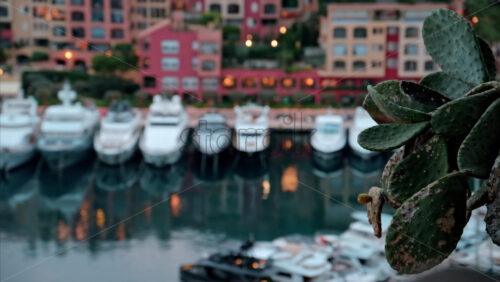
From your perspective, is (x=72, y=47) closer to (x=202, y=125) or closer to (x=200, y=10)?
(x=200, y=10)

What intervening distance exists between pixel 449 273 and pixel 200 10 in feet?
31.7

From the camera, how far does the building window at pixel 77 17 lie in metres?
10.0

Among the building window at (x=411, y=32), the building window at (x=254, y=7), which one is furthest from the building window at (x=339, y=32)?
the building window at (x=254, y=7)

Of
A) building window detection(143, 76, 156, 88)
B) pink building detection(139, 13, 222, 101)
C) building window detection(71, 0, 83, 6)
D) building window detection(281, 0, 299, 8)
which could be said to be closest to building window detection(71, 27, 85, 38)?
building window detection(71, 0, 83, 6)

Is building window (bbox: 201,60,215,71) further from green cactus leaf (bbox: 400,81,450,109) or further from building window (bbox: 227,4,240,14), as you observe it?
green cactus leaf (bbox: 400,81,450,109)

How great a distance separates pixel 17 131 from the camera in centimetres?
742

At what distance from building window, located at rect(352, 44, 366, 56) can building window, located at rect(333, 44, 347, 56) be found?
0.39 ft

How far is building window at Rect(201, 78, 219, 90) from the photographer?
858cm

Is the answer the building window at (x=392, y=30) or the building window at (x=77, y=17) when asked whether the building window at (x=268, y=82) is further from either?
the building window at (x=77, y=17)

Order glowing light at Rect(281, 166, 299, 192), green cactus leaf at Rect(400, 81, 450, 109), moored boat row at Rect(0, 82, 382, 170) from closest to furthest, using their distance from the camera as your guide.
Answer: green cactus leaf at Rect(400, 81, 450, 109) < glowing light at Rect(281, 166, 299, 192) < moored boat row at Rect(0, 82, 382, 170)

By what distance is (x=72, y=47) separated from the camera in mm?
10031

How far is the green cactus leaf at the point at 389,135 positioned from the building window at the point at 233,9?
10.1 m

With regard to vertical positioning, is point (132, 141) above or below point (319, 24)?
below

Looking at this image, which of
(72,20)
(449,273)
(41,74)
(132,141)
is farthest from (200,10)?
(449,273)
